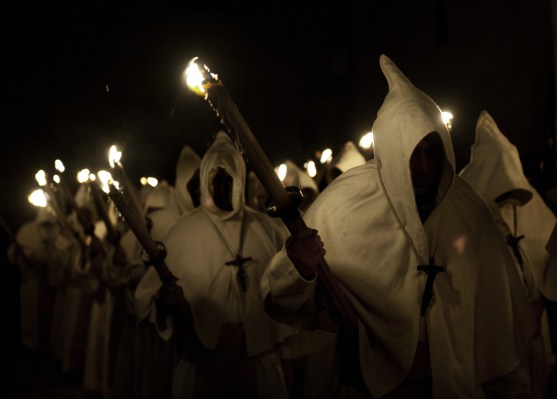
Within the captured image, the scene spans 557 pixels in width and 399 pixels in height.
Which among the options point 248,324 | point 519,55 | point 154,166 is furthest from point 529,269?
point 154,166

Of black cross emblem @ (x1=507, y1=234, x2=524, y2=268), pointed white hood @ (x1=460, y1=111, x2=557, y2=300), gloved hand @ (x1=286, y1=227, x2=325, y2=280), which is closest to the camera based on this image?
gloved hand @ (x1=286, y1=227, x2=325, y2=280)

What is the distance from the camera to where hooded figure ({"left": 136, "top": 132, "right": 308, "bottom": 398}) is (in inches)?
187

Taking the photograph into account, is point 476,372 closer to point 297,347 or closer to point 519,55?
point 297,347

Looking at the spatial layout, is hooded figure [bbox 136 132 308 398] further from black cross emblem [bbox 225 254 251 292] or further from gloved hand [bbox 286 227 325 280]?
gloved hand [bbox 286 227 325 280]

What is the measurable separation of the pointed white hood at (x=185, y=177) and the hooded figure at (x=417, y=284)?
3.72m

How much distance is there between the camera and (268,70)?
21328mm

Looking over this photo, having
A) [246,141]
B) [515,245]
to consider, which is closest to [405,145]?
[246,141]

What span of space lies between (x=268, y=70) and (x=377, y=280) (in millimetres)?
18903

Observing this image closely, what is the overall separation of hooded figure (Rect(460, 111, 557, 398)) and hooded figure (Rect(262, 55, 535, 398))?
2119 mm

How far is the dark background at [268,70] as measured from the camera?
10789 mm

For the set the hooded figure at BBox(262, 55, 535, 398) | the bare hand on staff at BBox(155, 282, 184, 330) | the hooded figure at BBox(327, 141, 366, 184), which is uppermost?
the hooded figure at BBox(327, 141, 366, 184)

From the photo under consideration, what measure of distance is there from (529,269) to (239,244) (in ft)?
7.92

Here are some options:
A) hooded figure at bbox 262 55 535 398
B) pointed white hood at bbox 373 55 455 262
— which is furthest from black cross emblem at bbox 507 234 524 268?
pointed white hood at bbox 373 55 455 262

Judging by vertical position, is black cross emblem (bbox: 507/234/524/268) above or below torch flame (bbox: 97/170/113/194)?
below
